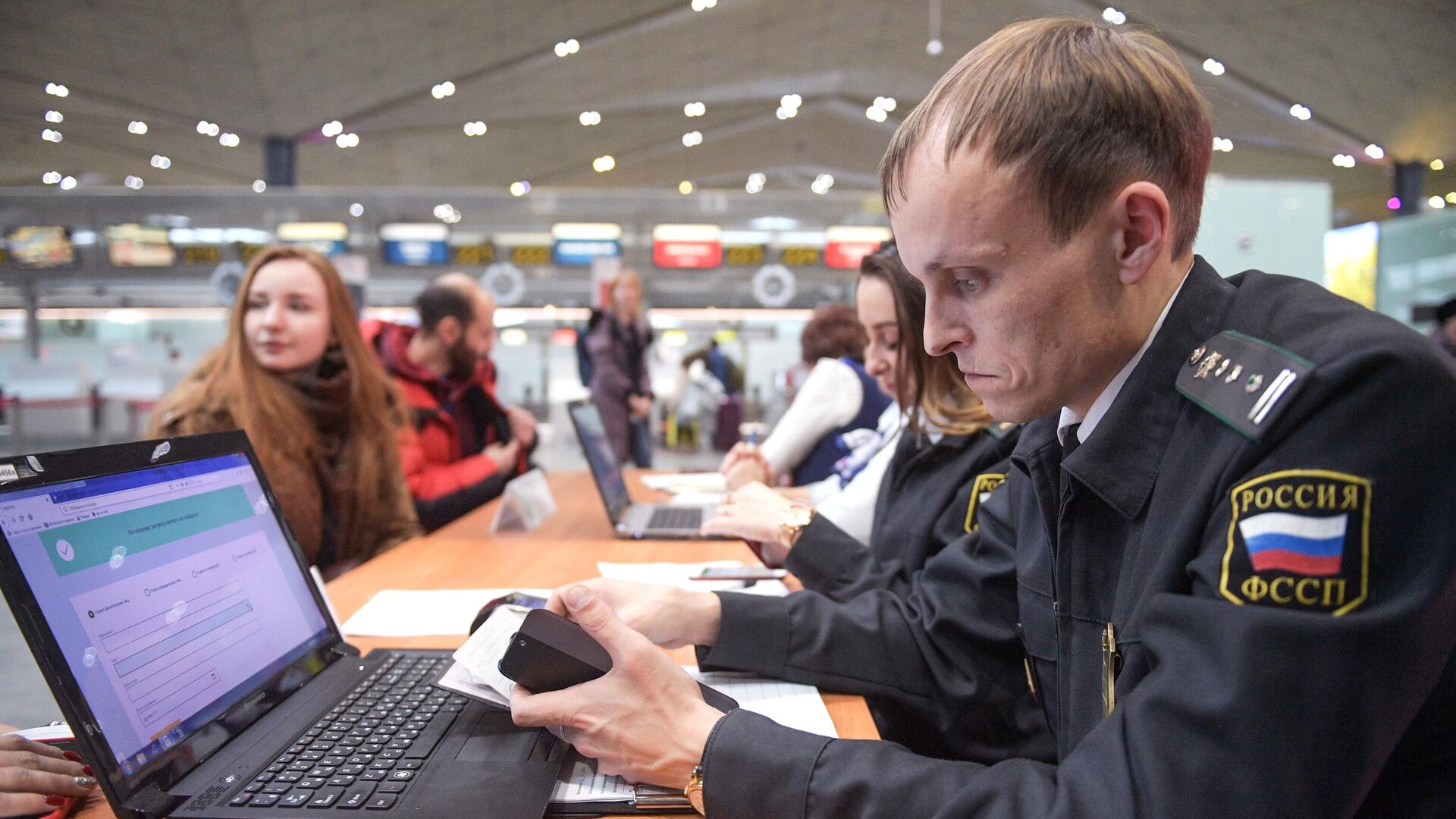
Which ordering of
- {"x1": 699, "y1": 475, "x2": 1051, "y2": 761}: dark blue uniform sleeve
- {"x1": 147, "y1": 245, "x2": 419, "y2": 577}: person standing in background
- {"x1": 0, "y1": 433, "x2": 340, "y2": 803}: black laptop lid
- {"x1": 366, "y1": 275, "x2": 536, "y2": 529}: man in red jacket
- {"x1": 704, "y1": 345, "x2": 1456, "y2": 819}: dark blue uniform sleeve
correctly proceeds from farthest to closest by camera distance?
{"x1": 366, "y1": 275, "x2": 536, "y2": 529}: man in red jacket, {"x1": 147, "y1": 245, "x2": 419, "y2": 577}: person standing in background, {"x1": 699, "y1": 475, "x2": 1051, "y2": 761}: dark blue uniform sleeve, {"x1": 0, "y1": 433, "x2": 340, "y2": 803}: black laptop lid, {"x1": 704, "y1": 345, "x2": 1456, "y2": 819}: dark blue uniform sleeve

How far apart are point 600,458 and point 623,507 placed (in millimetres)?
172

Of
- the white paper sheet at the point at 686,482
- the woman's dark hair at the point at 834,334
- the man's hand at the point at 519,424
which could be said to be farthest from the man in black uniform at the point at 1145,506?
the woman's dark hair at the point at 834,334

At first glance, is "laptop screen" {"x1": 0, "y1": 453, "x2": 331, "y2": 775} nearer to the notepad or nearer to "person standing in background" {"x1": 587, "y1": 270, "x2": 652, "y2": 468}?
the notepad

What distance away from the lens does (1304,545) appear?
562 mm

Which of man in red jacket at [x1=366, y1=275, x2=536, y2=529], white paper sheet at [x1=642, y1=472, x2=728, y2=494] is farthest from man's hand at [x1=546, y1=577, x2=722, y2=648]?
white paper sheet at [x1=642, y1=472, x2=728, y2=494]

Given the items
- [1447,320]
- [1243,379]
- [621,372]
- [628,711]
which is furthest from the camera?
[621,372]

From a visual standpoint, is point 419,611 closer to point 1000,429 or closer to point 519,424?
point 1000,429

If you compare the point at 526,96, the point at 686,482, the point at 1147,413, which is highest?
the point at 526,96

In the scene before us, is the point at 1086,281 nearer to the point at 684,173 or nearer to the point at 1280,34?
the point at 1280,34

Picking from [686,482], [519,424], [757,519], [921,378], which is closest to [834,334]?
[686,482]

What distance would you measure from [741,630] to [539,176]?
11338mm

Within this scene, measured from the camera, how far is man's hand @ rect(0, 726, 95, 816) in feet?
2.38

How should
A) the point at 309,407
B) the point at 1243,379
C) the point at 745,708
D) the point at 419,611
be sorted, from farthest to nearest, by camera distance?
the point at 309,407 → the point at 419,611 → the point at 745,708 → the point at 1243,379

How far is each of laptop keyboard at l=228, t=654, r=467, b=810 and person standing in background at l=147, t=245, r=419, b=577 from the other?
108 centimetres
